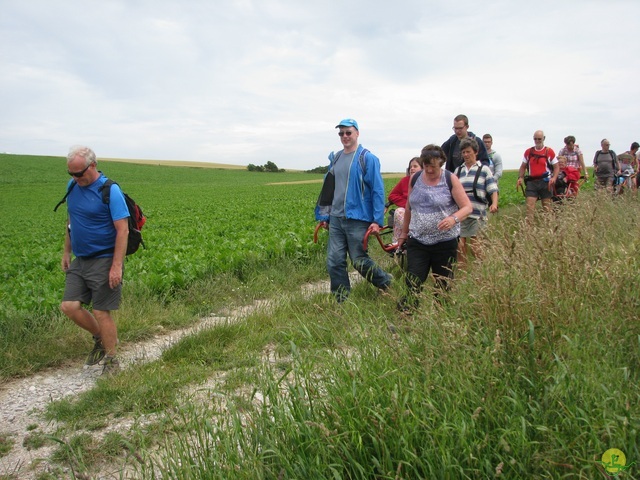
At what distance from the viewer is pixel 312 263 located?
899 centimetres

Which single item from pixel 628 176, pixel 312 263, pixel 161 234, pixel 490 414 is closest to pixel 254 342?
pixel 490 414

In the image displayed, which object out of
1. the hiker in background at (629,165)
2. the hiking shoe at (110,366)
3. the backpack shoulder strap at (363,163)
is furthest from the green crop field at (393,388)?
the hiker in background at (629,165)

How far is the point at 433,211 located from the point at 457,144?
2987mm

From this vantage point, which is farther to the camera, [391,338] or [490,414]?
[391,338]

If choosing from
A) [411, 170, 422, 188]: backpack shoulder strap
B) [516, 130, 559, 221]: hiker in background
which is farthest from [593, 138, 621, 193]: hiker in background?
[411, 170, 422, 188]: backpack shoulder strap

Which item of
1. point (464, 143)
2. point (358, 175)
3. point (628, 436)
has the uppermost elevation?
point (464, 143)

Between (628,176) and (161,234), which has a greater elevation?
(628,176)

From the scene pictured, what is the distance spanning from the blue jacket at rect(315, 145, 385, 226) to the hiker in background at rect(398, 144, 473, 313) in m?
0.49

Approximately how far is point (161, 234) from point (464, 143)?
32.7ft

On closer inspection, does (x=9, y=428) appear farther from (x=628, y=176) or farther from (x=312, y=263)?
(x=628, y=176)

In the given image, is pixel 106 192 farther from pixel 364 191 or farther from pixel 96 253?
pixel 364 191

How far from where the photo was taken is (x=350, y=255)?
607 centimetres

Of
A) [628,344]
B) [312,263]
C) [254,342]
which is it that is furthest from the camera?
[312,263]

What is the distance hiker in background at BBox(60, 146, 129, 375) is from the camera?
15.5 feet
